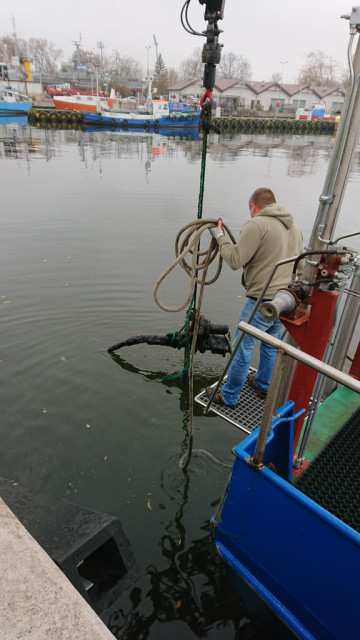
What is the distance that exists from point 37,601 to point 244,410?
8.93 feet

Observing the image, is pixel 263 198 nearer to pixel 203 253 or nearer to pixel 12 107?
pixel 203 253

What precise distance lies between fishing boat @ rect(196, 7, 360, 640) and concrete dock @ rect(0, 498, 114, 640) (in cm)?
92

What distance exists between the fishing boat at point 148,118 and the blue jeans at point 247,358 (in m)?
45.4

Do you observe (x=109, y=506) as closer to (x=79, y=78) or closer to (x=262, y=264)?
(x=262, y=264)

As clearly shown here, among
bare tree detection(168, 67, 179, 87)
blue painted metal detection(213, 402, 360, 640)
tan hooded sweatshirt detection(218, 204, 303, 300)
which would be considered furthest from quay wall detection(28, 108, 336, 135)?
bare tree detection(168, 67, 179, 87)

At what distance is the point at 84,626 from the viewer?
63.8 inches

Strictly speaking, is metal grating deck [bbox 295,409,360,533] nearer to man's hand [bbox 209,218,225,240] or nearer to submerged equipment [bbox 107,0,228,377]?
submerged equipment [bbox 107,0,228,377]

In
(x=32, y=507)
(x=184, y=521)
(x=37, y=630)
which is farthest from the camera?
(x=184, y=521)

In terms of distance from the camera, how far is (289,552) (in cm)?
198

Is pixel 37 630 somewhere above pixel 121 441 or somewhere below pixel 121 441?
above

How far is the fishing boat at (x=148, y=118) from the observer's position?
43325mm

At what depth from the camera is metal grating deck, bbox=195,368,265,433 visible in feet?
12.4

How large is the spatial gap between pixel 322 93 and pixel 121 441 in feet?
305

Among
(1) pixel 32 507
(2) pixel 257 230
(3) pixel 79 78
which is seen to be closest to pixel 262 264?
(2) pixel 257 230
